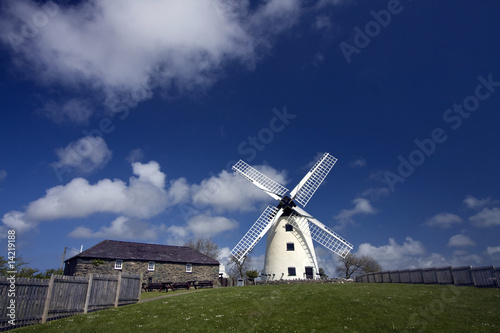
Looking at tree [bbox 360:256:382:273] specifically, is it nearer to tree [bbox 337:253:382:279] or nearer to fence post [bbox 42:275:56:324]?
tree [bbox 337:253:382:279]

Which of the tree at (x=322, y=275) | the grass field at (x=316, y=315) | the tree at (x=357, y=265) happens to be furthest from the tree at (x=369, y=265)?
the grass field at (x=316, y=315)

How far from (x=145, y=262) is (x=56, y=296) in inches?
963

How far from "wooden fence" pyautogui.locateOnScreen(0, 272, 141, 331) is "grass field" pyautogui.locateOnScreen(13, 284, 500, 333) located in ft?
2.65

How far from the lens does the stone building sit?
36500 millimetres

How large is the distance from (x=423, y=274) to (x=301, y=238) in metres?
13.0

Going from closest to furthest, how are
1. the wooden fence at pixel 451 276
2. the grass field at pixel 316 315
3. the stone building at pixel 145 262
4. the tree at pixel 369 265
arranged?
the grass field at pixel 316 315
the wooden fence at pixel 451 276
the stone building at pixel 145 262
the tree at pixel 369 265

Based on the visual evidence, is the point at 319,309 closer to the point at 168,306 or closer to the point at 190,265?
the point at 168,306

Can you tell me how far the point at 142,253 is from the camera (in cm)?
4038

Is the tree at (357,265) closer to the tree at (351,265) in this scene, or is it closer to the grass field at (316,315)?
the tree at (351,265)

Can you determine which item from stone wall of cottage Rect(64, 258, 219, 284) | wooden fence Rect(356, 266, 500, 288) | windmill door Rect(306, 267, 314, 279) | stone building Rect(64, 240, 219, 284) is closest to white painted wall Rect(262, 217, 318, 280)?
windmill door Rect(306, 267, 314, 279)

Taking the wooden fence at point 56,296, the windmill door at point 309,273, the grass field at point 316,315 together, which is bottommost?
the grass field at point 316,315

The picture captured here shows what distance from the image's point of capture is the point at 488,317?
1248 centimetres

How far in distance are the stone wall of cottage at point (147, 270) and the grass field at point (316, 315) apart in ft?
72.5

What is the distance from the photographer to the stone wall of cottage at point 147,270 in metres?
36.2
